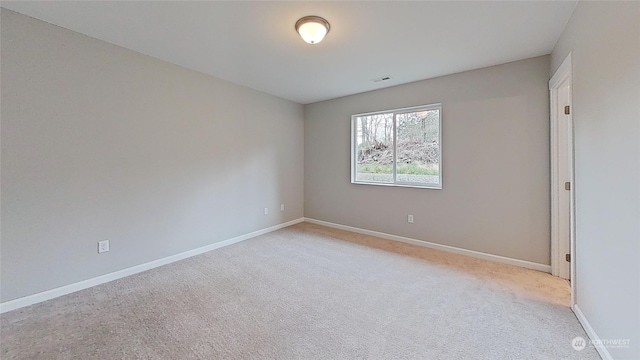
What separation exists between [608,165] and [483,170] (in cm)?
169

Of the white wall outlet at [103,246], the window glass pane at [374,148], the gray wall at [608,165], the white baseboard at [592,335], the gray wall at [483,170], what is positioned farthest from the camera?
the window glass pane at [374,148]

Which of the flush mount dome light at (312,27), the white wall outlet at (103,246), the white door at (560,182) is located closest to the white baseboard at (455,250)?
the white door at (560,182)

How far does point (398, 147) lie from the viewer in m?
3.96

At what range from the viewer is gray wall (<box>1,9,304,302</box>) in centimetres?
204

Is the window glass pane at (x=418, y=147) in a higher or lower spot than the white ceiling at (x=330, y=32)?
lower

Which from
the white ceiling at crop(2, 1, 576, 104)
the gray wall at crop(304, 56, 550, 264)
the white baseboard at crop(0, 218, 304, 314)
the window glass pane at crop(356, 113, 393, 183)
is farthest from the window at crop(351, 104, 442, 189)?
the white baseboard at crop(0, 218, 304, 314)

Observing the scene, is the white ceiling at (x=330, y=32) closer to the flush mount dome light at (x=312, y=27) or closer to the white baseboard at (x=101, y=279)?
the flush mount dome light at (x=312, y=27)

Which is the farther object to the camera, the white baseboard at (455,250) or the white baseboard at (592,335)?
the white baseboard at (455,250)

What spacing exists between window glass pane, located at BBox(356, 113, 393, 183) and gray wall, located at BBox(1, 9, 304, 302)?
2.00m

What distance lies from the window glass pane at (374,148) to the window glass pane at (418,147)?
0.55 feet

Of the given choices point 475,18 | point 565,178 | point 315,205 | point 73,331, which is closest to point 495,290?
point 565,178

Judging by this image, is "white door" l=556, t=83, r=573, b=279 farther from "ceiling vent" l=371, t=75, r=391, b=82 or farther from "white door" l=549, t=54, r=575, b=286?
"ceiling vent" l=371, t=75, r=391, b=82

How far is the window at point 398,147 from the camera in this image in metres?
3.58

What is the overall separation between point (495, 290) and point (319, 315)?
1751mm
